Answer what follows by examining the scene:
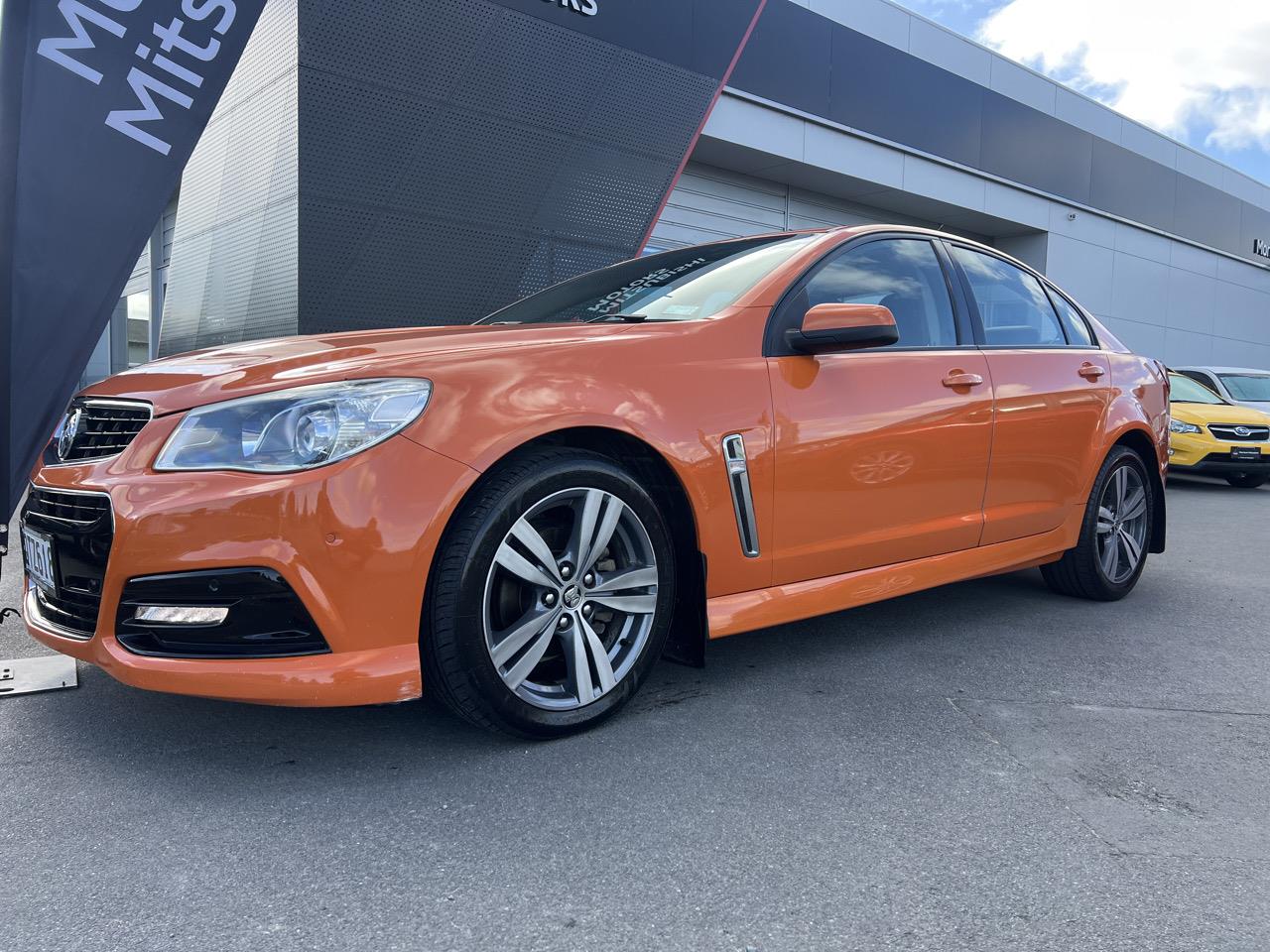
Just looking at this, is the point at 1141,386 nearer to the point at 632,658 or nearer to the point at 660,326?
the point at 660,326

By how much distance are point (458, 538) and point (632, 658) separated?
64 centimetres

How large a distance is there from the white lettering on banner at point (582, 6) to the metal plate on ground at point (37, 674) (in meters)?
6.88

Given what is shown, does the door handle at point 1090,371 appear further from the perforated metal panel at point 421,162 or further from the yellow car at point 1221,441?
the yellow car at point 1221,441

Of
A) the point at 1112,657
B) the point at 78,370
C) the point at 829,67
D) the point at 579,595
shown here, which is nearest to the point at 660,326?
the point at 579,595

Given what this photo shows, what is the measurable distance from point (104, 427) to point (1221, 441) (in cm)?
1096

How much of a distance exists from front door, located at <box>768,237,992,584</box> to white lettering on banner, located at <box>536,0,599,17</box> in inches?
224

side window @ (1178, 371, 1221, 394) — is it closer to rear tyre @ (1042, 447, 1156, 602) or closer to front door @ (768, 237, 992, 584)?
rear tyre @ (1042, 447, 1156, 602)

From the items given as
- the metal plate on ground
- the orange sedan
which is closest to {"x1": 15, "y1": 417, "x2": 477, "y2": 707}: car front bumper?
the orange sedan

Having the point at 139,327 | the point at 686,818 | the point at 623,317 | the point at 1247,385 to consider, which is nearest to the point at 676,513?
the point at 623,317

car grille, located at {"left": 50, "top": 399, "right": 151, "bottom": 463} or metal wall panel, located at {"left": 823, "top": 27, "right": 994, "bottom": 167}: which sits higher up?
metal wall panel, located at {"left": 823, "top": 27, "right": 994, "bottom": 167}

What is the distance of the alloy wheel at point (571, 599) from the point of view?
7.75 feet

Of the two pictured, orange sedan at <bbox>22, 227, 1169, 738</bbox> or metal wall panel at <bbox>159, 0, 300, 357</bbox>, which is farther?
metal wall panel at <bbox>159, 0, 300, 357</bbox>

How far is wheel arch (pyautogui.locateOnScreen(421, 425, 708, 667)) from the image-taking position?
257 centimetres

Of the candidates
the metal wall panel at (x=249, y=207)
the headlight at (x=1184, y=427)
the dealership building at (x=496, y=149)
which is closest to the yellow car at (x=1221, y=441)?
the headlight at (x=1184, y=427)
